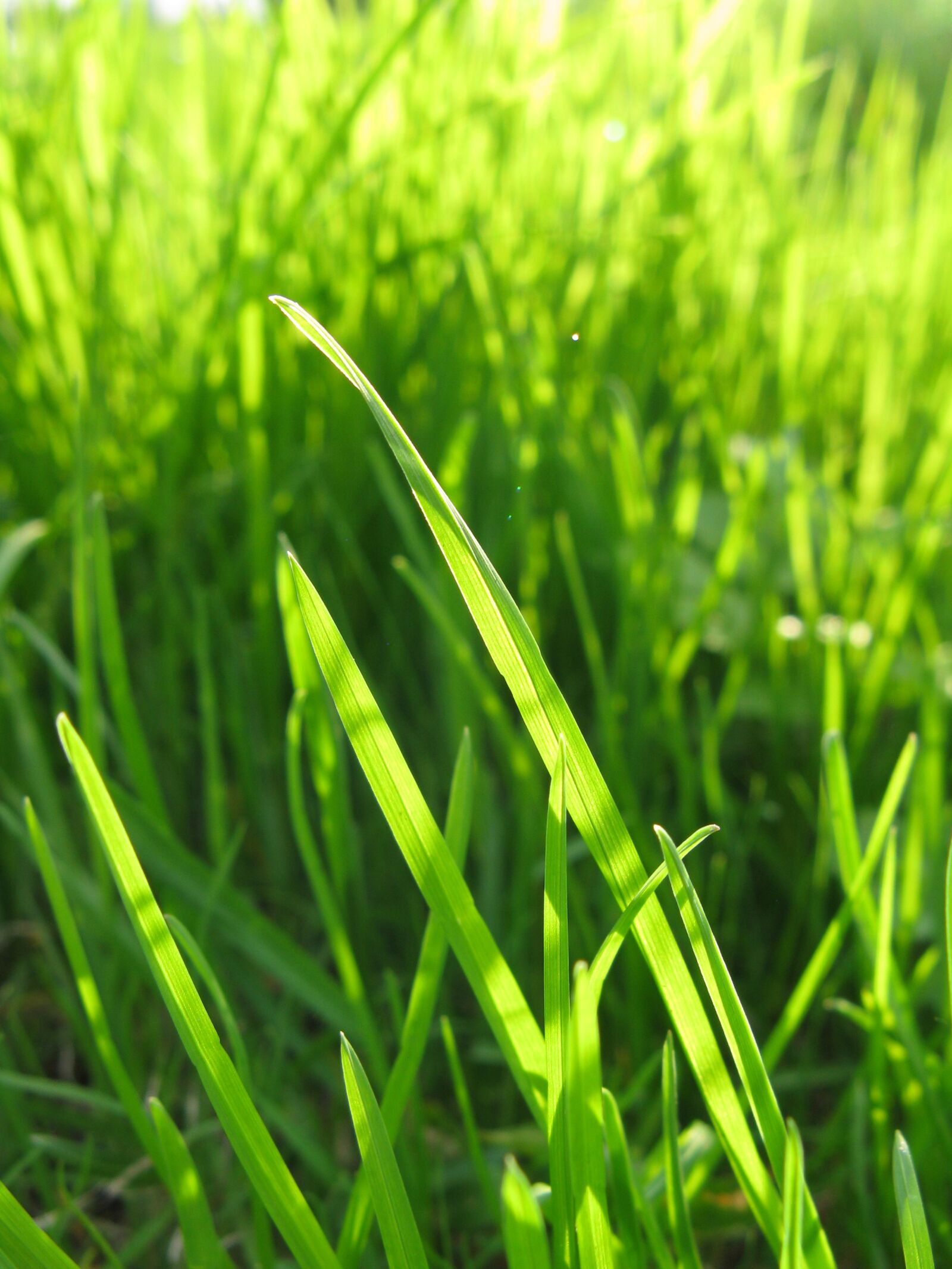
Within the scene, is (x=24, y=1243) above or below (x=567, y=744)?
below

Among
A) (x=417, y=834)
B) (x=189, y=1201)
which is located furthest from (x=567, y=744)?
(x=189, y=1201)

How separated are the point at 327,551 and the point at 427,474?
0.47 metres

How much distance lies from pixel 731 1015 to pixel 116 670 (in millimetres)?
273

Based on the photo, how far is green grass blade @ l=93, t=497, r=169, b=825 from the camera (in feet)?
1.18

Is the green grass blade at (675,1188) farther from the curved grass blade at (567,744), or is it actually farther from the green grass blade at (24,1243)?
the green grass blade at (24,1243)

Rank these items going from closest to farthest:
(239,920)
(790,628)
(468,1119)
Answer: (468,1119) < (239,920) < (790,628)

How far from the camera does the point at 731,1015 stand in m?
0.24

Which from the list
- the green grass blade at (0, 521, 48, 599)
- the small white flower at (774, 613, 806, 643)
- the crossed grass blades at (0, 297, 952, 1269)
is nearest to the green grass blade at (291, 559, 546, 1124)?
the crossed grass blades at (0, 297, 952, 1269)

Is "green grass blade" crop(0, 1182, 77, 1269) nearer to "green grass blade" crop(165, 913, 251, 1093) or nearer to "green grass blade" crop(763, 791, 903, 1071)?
"green grass blade" crop(165, 913, 251, 1093)

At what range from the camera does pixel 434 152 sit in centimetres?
74

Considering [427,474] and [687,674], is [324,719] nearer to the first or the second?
[427,474]

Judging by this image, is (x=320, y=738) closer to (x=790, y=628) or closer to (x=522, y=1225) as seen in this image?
(x=522, y=1225)

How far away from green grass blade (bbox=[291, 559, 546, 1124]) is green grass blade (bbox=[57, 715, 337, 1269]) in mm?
55

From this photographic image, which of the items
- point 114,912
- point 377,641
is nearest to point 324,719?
point 114,912
